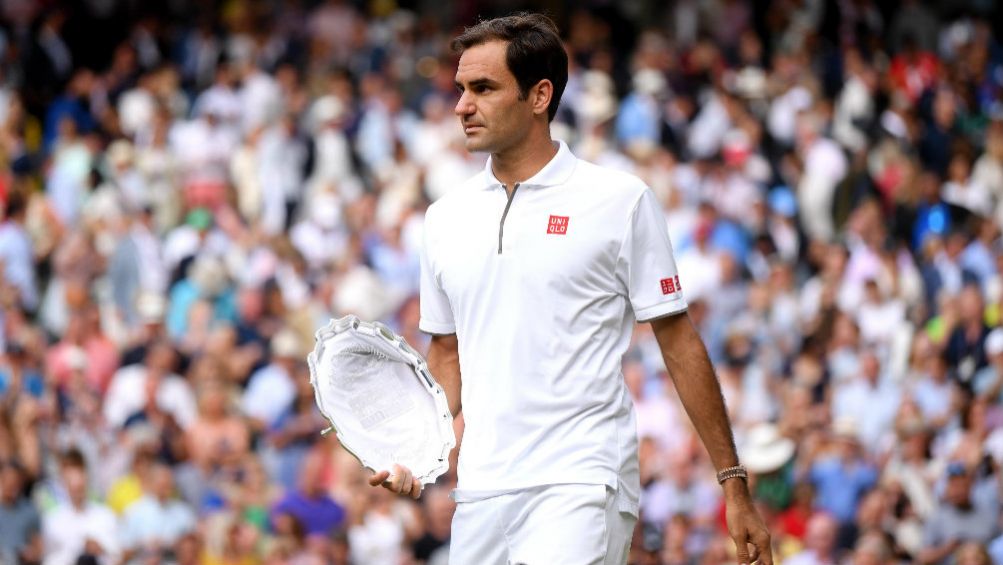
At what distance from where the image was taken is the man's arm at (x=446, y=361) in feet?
19.2

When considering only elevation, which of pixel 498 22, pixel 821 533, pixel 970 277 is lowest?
pixel 821 533

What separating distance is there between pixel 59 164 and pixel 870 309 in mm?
7742

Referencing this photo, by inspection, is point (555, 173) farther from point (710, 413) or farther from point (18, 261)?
point (18, 261)

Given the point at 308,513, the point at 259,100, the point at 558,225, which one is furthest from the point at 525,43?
the point at 259,100

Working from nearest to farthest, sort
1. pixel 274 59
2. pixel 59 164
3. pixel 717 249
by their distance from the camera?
1. pixel 717 249
2. pixel 59 164
3. pixel 274 59

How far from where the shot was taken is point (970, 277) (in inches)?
556

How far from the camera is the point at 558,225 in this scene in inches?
218

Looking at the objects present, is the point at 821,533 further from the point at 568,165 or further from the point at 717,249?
the point at 568,165

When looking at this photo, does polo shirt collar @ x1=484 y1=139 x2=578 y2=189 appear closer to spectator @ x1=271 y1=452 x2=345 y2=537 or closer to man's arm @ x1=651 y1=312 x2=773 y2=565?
man's arm @ x1=651 y1=312 x2=773 y2=565

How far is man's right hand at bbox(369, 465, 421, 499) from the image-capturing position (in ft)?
17.3

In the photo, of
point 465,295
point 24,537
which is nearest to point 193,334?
point 24,537

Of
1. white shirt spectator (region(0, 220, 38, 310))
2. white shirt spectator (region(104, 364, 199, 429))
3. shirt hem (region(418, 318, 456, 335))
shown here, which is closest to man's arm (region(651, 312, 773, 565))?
shirt hem (region(418, 318, 456, 335))

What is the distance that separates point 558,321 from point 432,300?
520mm

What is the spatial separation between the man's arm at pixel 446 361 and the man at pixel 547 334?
188mm
